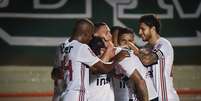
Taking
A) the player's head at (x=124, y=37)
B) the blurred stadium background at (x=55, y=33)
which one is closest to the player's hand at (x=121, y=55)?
the player's head at (x=124, y=37)

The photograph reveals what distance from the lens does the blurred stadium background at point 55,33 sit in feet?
28.3

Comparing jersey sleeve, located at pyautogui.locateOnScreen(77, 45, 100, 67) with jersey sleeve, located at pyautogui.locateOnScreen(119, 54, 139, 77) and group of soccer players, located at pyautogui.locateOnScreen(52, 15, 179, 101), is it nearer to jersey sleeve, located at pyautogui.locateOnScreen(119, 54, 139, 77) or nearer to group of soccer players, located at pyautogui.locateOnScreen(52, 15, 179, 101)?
group of soccer players, located at pyautogui.locateOnScreen(52, 15, 179, 101)

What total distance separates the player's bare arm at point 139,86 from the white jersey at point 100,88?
0.47 metres

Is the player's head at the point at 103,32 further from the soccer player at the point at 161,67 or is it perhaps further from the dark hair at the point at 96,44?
the soccer player at the point at 161,67

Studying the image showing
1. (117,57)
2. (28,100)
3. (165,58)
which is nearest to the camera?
(117,57)

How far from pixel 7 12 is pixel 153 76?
4.32 metres

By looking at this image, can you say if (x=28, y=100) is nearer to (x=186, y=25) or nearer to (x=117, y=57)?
(x=186, y=25)

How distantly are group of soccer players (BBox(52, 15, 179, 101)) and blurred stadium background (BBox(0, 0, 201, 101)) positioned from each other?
345 cm

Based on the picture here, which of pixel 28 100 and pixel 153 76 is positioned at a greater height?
pixel 153 76

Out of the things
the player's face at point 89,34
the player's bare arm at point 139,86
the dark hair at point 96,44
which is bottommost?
the player's bare arm at point 139,86

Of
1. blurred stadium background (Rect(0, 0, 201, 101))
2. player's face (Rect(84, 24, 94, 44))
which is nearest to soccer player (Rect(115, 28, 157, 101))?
player's face (Rect(84, 24, 94, 44))

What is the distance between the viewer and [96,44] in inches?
205

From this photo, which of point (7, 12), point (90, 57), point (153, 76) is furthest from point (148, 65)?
point (7, 12)

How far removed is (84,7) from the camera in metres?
8.95
